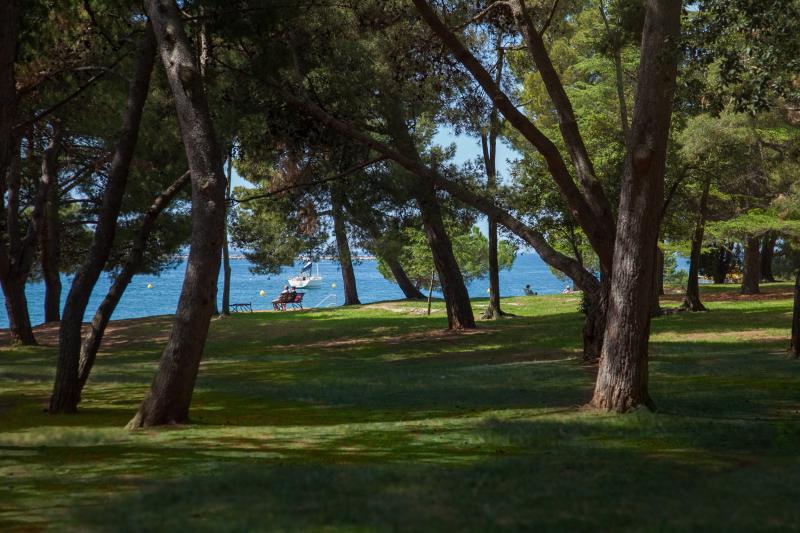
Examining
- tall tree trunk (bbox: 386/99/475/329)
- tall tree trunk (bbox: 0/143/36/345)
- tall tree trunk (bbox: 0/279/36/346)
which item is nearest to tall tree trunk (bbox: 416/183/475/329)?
tall tree trunk (bbox: 386/99/475/329)

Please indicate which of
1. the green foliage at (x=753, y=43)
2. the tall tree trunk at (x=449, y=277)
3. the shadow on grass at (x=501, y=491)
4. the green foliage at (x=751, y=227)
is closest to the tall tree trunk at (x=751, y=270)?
the green foliage at (x=751, y=227)

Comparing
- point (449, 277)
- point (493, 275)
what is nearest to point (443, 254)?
point (449, 277)

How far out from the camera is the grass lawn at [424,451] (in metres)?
5.75

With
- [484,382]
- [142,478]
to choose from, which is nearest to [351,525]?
[142,478]

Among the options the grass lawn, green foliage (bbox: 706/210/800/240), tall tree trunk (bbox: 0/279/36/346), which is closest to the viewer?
the grass lawn

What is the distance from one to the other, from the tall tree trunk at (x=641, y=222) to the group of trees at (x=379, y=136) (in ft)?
0.08

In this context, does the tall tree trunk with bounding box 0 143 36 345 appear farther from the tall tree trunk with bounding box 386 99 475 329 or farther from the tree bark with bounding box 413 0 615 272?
the tree bark with bounding box 413 0 615 272

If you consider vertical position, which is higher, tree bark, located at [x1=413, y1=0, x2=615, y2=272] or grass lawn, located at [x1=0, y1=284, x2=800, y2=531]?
tree bark, located at [x1=413, y1=0, x2=615, y2=272]

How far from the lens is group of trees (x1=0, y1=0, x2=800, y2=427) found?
1067 cm

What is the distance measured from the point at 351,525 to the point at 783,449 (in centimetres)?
460

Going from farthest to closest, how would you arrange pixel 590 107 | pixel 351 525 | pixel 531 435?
1. pixel 590 107
2. pixel 531 435
3. pixel 351 525

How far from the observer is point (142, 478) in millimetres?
7176

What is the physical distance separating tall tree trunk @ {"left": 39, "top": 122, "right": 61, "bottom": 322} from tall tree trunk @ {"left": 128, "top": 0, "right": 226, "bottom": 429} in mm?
16520

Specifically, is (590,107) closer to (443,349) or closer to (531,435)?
(443,349)
